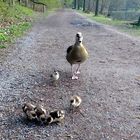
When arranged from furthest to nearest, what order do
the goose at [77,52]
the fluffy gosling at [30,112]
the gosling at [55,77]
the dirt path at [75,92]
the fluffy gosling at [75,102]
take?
the goose at [77,52]
the gosling at [55,77]
the fluffy gosling at [75,102]
the fluffy gosling at [30,112]
the dirt path at [75,92]

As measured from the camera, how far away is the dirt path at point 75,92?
19.8 feet

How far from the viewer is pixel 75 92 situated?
8102mm

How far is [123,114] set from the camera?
688 centimetres

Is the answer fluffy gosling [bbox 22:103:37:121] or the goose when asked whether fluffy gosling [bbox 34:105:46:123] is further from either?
the goose

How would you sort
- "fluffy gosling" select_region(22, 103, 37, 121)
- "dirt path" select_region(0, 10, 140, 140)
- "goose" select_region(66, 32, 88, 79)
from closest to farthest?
"dirt path" select_region(0, 10, 140, 140) < "fluffy gosling" select_region(22, 103, 37, 121) < "goose" select_region(66, 32, 88, 79)

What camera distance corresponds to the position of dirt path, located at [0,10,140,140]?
603cm

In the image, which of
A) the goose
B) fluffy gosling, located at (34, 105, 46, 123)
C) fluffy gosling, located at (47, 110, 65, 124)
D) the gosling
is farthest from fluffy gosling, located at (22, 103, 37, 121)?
the goose

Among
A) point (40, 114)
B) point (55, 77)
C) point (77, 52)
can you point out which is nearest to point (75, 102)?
point (40, 114)

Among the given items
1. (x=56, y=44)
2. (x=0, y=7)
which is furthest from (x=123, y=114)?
(x=0, y=7)

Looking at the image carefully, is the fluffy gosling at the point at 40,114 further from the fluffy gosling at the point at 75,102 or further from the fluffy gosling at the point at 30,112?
the fluffy gosling at the point at 75,102

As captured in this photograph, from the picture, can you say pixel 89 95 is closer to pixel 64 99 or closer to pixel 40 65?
pixel 64 99

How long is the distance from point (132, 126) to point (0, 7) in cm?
1796

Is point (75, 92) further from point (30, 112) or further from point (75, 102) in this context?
point (30, 112)

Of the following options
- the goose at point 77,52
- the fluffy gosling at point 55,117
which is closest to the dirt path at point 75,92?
the fluffy gosling at point 55,117
